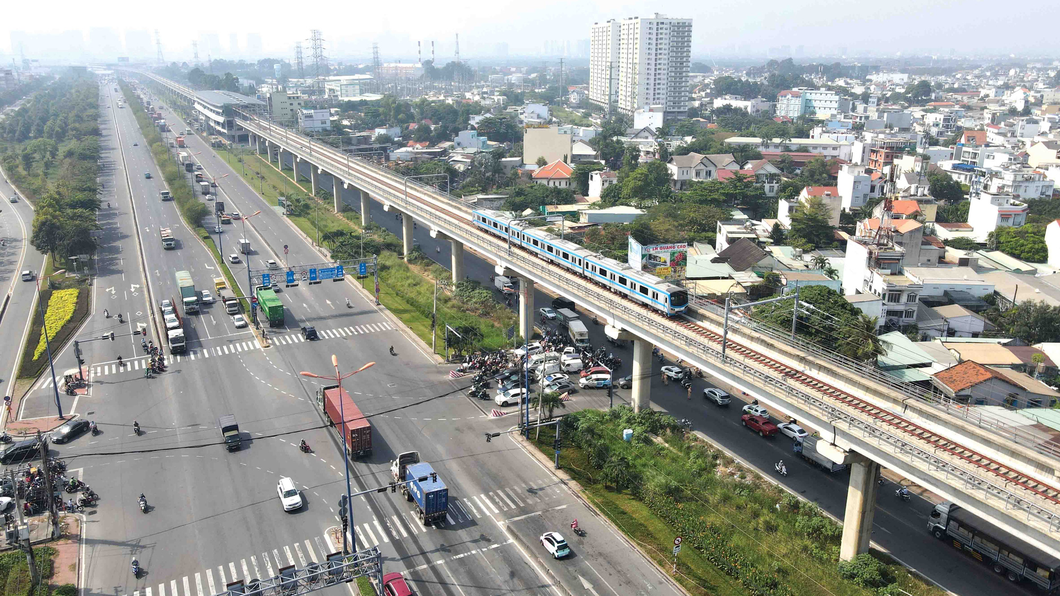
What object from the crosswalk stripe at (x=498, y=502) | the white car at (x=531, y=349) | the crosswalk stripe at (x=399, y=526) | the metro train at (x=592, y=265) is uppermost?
the metro train at (x=592, y=265)

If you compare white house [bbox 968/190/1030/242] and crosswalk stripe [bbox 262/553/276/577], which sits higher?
white house [bbox 968/190/1030/242]

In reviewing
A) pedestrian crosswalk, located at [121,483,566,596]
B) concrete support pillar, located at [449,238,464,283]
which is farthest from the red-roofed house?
pedestrian crosswalk, located at [121,483,566,596]

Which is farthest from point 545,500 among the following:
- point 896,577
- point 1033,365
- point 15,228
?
point 15,228

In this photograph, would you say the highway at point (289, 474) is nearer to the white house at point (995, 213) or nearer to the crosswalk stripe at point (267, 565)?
the crosswalk stripe at point (267, 565)

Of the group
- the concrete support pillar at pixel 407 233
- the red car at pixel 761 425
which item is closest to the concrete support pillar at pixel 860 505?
the red car at pixel 761 425

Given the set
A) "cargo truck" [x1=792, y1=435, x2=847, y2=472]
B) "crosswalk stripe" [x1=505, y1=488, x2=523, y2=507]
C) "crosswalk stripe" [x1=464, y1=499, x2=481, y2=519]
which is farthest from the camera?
"cargo truck" [x1=792, y1=435, x2=847, y2=472]

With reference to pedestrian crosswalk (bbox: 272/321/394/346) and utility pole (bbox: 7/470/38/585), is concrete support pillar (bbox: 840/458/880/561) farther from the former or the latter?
pedestrian crosswalk (bbox: 272/321/394/346)
